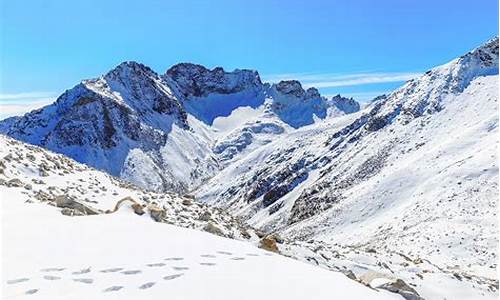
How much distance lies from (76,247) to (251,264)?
4418mm

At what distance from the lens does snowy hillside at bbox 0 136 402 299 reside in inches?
412

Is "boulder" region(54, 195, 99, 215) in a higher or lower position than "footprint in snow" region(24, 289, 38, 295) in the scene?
higher

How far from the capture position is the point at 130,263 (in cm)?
1228

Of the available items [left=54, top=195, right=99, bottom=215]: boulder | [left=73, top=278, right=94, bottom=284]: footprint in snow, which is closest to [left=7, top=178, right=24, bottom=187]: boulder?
[left=54, top=195, right=99, bottom=215]: boulder

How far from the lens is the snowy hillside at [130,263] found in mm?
10461

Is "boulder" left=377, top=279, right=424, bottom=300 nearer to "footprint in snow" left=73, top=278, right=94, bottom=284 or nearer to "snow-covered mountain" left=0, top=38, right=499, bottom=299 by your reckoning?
"snow-covered mountain" left=0, top=38, right=499, bottom=299

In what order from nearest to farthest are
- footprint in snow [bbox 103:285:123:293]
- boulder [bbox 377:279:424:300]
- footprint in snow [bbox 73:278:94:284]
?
footprint in snow [bbox 103:285:123:293] < footprint in snow [bbox 73:278:94:284] < boulder [bbox 377:279:424:300]

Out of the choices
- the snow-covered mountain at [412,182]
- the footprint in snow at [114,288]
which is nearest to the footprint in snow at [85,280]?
the footprint in snow at [114,288]

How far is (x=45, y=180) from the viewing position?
26.7 meters

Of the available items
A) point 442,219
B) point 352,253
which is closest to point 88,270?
point 352,253

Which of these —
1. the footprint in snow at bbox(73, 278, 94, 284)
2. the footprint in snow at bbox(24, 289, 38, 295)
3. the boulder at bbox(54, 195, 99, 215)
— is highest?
the boulder at bbox(54, 195, 99, 215)

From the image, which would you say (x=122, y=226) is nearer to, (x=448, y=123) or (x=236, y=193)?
(x=448, y=123)

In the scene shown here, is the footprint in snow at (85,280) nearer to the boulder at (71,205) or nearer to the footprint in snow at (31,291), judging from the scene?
the footprint in snow at (31,291)

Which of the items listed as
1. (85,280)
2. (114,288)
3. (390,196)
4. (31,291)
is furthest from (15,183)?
(390,196)
